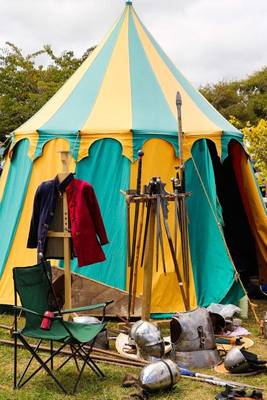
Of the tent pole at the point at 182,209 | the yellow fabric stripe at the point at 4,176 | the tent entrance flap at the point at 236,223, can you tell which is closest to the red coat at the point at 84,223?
the tent pole at the point at 182,209

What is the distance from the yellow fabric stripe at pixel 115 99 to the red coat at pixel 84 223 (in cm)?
122

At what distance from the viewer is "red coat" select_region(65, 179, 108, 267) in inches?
202

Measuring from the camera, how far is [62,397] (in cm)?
405

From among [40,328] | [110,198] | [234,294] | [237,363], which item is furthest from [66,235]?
[234,294]

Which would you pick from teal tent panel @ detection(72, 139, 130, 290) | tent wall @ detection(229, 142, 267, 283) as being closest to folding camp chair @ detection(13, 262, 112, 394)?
teal tent panel @ detection(72, 139, 130, 290)

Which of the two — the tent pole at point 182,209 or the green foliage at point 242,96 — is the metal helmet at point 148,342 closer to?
the tent pole at point 182,209

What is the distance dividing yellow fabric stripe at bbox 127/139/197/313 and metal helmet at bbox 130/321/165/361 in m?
1.42

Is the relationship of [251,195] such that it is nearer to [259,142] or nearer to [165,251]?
[165,251]

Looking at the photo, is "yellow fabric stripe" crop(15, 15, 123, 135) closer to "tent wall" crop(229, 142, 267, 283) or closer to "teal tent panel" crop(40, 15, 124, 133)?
"teal tent panel" crop(40, 15, 124, 133)

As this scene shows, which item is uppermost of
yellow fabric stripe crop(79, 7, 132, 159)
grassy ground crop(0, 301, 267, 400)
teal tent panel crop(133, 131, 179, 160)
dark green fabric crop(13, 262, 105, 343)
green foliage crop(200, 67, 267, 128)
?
green foliage crop(200, 67, 267, 128)

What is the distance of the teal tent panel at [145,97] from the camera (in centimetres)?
649

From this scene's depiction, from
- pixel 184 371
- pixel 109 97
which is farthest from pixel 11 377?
pixel 109 97

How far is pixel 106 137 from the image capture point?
20.9ft

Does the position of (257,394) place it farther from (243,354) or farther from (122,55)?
(122,55)
